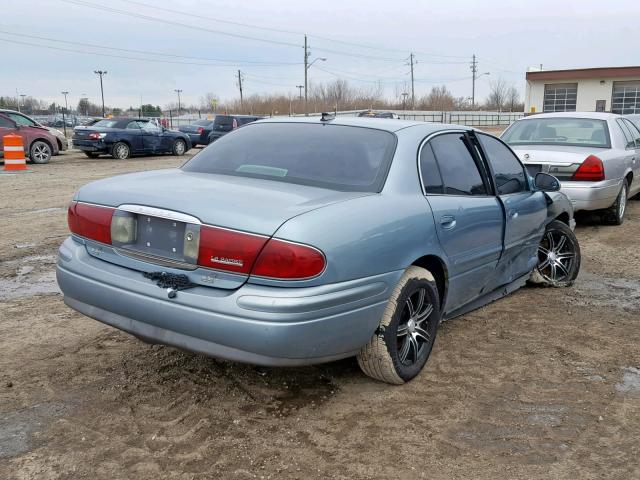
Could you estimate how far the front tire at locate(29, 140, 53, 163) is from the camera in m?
18.2

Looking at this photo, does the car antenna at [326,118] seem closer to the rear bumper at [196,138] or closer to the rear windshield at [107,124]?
the rear windshield at [107,124]

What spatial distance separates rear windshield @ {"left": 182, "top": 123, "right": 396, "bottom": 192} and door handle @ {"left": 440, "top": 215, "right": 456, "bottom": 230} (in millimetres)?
489

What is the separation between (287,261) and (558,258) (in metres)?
3.86

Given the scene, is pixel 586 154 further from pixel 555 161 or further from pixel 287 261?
pixel 287 261

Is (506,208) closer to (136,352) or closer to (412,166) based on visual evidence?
(412,166)

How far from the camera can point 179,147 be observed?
22.7 metres

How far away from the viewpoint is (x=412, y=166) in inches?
144

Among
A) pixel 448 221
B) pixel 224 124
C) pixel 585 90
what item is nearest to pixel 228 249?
pixel 448 221

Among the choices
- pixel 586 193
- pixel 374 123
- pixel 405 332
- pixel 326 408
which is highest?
pixel 374 123

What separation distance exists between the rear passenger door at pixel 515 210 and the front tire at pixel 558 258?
451mm

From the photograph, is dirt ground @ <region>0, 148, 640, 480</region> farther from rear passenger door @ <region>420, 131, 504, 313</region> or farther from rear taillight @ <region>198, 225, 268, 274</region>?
rear taillight @ <region>198, 225, 268, 274</region>

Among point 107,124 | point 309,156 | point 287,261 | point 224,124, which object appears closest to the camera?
point 287,261

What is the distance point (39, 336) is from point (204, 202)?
2.08 metres

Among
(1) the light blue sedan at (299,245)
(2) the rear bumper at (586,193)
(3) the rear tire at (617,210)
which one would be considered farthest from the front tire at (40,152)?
(1) the light blue sedan at (299,245)
